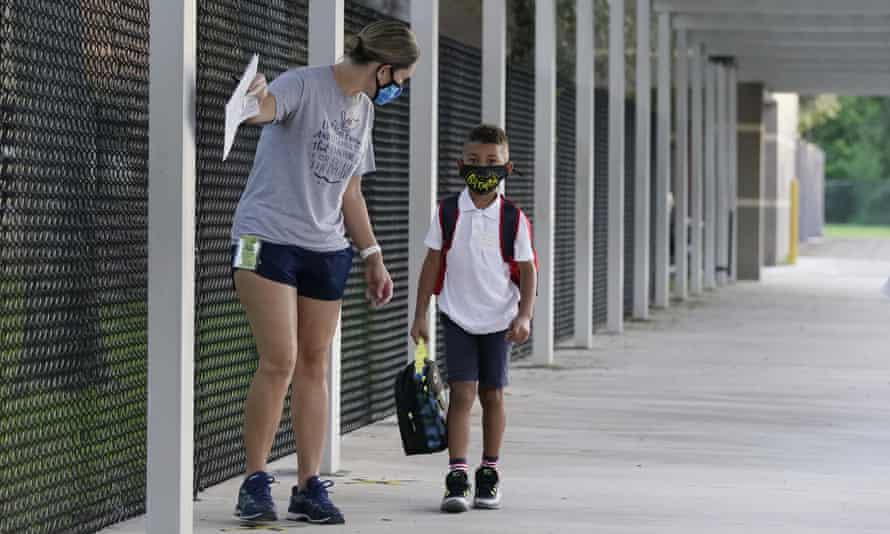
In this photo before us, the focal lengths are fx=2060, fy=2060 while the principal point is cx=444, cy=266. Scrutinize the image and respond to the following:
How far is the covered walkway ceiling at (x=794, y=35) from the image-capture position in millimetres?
21734

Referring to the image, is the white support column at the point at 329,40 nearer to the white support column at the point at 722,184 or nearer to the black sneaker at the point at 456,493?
the black sneaker at the point at 456,493

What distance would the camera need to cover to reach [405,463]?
8812mm

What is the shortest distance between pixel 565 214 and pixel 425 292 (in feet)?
33.3

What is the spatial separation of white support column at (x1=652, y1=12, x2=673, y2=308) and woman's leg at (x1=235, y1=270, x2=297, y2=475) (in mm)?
15364

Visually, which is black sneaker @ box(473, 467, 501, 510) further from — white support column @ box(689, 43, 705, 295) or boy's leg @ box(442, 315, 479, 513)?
white support column @ box(689, 43, 705, 295)

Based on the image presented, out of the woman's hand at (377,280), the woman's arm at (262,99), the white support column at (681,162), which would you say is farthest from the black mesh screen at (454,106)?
the white support column at (681,162)

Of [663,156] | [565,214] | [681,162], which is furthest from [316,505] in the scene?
[681,162]

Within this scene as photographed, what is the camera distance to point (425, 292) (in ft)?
24.6

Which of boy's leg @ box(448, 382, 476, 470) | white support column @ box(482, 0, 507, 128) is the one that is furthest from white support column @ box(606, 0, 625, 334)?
boy's leg @ box(448, 382, 476, 470)

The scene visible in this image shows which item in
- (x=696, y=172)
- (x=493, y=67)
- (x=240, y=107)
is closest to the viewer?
(x=240, y=107)

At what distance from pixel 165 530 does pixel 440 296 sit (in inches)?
66.0

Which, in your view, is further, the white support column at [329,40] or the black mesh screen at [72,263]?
the white support column at [329,40]

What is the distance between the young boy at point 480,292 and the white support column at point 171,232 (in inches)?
57.0

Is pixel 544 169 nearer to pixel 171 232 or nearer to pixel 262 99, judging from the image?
pixel 262 99
